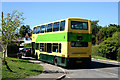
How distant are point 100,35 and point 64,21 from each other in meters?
42.2

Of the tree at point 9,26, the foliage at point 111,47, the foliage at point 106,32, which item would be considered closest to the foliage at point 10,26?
the tree at point 9,26

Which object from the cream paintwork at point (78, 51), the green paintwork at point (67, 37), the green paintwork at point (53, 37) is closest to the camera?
the green paintwork at point (67, 37)

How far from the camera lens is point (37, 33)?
2336 centimetres

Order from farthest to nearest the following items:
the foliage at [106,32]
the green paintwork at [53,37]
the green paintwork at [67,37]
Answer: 1. the foliage at [106,32]
2. the green paintwork at [53,37]
3. the green paintwork at [67,37]

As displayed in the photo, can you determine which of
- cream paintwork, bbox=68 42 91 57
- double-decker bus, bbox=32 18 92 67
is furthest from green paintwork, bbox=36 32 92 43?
cream paintwork, bbox=68 42 91 57

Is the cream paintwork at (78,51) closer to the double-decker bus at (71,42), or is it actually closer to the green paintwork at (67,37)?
the double-decker bus at (71,42)

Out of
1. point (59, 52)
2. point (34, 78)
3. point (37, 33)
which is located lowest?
point (34, 78)

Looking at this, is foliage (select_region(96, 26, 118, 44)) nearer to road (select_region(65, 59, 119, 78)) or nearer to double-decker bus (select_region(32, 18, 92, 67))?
double-decker bus (select_region(32, 18, 92, 67))

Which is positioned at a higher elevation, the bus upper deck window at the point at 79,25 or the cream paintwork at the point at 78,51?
the bus upper deck window at the point at 79,25

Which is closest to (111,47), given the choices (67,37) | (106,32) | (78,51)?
(78,51)

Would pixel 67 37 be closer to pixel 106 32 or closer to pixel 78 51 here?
pixel 78 51

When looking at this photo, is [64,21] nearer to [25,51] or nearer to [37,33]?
[37,33]

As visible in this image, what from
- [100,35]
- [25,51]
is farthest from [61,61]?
[100,35]

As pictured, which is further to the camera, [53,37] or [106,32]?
[106,32]
